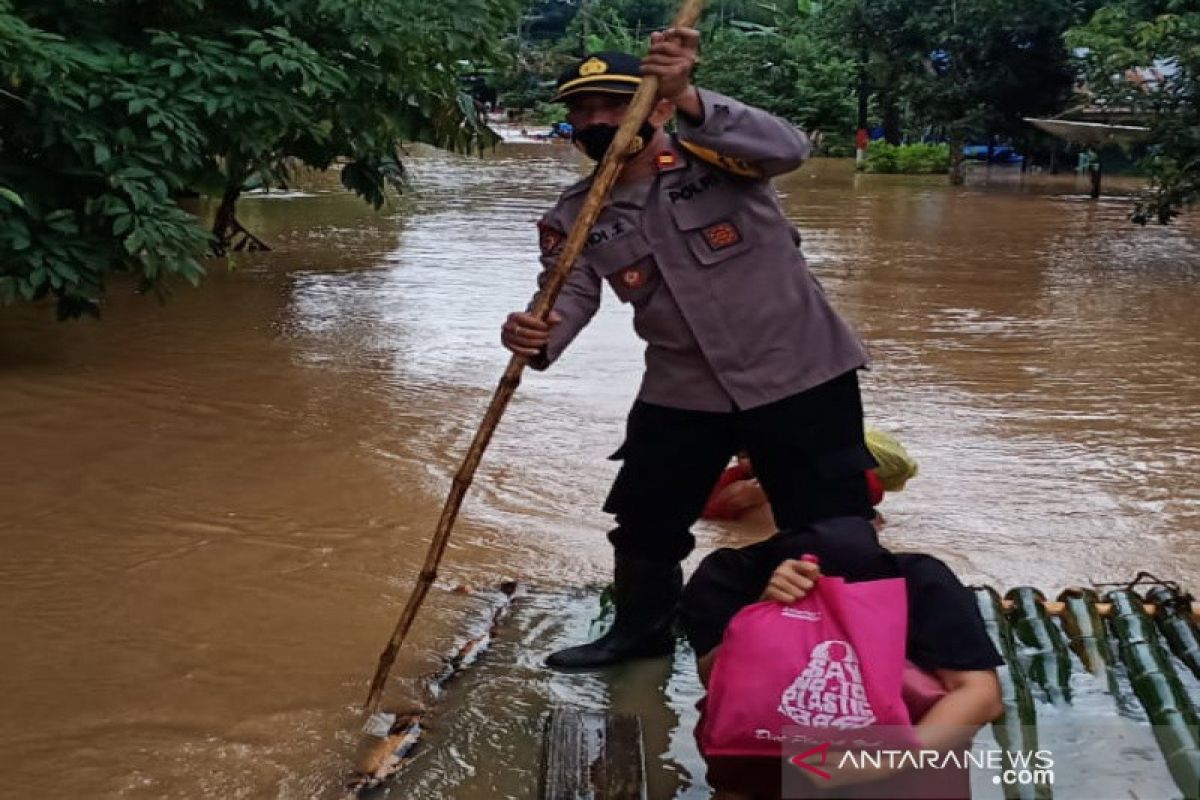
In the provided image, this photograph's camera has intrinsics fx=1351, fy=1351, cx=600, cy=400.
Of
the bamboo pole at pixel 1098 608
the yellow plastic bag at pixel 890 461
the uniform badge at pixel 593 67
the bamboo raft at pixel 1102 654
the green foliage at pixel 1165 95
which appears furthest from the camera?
the green foliage at pixel 1165 95

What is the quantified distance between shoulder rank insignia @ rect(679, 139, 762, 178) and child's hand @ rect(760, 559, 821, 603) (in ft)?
3.02

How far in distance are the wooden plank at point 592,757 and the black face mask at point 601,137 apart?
48.8 inches

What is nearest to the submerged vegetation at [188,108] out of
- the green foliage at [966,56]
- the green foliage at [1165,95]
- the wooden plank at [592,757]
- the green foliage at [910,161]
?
the green foliage at [1165,95]

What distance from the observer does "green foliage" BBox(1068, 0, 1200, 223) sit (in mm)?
11562

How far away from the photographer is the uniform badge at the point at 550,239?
3.10 metres

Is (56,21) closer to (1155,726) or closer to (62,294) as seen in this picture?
(62,294)

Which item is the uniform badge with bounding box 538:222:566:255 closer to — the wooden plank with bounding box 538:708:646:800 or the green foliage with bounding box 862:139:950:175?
the wooden plank with bounding box 538:708:646:800

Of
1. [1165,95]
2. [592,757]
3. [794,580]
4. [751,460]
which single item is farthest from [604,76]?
[1165,95]

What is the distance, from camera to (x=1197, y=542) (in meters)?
4.77

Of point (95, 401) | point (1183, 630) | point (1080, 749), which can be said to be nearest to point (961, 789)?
point (1080, 749)

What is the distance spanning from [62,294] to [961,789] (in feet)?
18.4

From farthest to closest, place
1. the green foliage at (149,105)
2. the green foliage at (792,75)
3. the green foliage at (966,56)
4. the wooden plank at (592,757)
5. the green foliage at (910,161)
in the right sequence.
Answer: the green foliage at (792,75) → the green foliage at (910,161) → the green foliage at (966,56) → the green foliage at (149,105) → the wooden plank at (592,757)

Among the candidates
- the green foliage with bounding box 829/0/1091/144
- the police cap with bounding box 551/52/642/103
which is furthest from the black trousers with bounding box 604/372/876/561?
the green foliage with bounding box 829/0/1091/144

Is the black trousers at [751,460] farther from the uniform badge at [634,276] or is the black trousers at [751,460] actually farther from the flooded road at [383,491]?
the flooded road at [383,491]
